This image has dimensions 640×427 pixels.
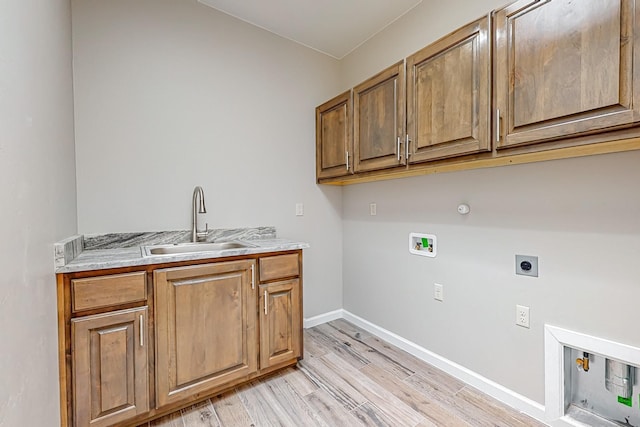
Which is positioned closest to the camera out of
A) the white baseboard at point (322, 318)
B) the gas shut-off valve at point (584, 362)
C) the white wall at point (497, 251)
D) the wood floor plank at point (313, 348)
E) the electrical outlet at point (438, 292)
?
the white wall at point (497, 251)

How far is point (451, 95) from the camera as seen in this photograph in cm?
157

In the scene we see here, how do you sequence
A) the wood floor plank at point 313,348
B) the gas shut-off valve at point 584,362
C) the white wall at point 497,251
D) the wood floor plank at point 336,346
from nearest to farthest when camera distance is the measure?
the white wall at point 497,251 < the gas shut-off valve at point 584,362 < the wood floor plank at point 336,346 < the wood floor plank at point 313,348

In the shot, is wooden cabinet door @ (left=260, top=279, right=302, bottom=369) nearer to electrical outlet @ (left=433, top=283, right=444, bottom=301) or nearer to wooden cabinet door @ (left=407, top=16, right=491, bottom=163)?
electrical outlet @ (left=433, top=283, right=444, bottom=301)

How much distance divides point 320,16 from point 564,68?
176 cm

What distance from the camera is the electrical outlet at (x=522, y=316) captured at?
1564 millimetres

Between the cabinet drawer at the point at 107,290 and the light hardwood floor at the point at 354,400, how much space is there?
719 millimetres

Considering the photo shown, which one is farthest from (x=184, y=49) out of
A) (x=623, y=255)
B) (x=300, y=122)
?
(x=623, y=255)

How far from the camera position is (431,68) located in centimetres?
167

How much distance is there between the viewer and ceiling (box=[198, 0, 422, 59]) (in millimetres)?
2113

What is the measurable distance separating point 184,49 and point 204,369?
2134 mm

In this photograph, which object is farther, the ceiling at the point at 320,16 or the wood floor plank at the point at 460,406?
the ceiling at the point at 320,16

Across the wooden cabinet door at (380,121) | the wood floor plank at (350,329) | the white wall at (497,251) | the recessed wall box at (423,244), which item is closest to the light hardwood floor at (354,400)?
the white wall at (497,251)

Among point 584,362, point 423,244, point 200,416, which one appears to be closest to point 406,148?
point 423,244

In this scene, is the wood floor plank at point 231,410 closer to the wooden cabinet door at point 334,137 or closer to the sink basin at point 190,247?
the sink basin at point 190,247
